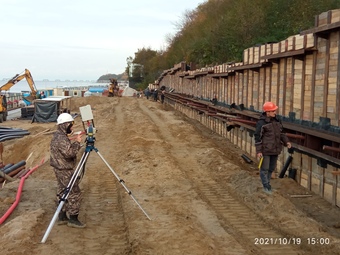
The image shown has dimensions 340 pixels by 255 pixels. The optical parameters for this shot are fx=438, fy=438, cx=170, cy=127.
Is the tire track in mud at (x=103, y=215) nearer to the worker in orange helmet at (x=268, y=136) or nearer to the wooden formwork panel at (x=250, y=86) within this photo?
the worker in orange helmet at (x=268, y=136)

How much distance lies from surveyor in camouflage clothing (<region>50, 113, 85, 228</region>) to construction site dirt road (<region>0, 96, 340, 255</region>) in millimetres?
287

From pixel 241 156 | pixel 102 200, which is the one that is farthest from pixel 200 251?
pixel 241 156

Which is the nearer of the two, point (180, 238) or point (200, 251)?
point (200, 251)

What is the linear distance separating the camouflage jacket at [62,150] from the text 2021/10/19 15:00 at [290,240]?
3253mm

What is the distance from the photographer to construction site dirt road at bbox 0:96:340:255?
21.2ft

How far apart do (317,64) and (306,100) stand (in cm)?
94

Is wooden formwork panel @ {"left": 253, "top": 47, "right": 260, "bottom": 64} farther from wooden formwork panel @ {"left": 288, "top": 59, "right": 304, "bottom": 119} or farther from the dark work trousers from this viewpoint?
the dark work trousers

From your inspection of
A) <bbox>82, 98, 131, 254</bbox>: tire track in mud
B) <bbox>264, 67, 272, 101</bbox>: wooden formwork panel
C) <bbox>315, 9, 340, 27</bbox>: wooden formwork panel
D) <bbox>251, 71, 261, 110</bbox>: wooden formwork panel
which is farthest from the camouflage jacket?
<bbox>251, 71, 261, 110</bbox>: wooden formwork panel

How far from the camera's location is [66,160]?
732 centimetres

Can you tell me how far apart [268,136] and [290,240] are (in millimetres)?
2407

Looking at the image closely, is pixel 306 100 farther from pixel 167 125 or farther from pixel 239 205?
pixel 167 125

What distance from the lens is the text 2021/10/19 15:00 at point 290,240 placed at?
6.52m

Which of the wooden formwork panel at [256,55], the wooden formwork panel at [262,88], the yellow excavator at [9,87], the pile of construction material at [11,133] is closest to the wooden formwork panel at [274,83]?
the wooden formwork panel at [262,88]

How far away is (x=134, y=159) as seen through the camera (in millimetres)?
13367
